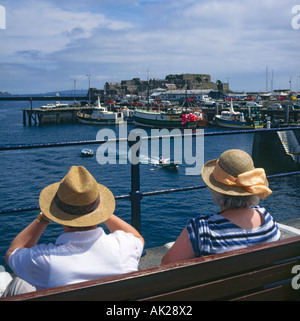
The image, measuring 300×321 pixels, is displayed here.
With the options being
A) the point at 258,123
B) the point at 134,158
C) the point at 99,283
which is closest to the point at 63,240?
the point at 99,283

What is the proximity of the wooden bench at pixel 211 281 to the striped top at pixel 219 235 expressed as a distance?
0.27 meters

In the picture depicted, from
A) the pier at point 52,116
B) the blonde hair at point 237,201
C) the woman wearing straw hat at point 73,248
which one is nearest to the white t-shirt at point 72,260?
the woman wearing straw hat at point 73,248

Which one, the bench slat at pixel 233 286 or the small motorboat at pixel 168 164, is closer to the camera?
the bench slat at pixel 233 286

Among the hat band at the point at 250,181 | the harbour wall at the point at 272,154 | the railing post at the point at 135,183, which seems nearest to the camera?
the hat band at the point at 250,181

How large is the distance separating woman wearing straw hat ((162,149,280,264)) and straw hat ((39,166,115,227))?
44 centimetres

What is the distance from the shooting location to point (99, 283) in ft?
4.60

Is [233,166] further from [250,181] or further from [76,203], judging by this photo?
[76,203]

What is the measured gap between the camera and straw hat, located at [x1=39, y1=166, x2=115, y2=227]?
1.87 metres

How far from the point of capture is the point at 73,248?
73.0 inches

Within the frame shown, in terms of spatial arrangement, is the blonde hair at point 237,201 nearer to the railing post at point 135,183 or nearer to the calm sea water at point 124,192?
the railing post at point 135,183

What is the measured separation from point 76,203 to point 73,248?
0.71 feet

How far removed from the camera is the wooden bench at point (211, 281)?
1.40 meters

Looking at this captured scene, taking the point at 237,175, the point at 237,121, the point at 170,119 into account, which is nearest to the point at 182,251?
the point at 237,175

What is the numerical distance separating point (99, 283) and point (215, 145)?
1981 inches
